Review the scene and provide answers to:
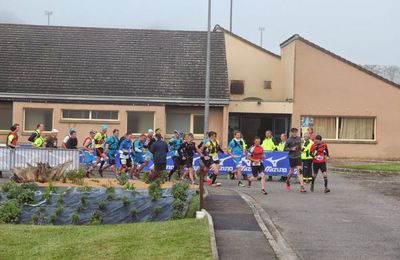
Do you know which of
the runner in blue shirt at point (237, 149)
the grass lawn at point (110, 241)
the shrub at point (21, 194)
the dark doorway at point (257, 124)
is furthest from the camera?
the dark doorway at point (257, 124)

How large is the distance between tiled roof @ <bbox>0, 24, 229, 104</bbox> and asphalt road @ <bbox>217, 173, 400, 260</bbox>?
1197 centimetres

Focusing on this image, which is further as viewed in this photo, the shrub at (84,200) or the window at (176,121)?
the window at (176,121)

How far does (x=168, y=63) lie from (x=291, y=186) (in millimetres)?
14566

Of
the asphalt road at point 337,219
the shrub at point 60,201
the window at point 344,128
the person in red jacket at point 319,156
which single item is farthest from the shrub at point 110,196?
the window at point 344,128

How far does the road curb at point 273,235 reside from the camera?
885 centimetres

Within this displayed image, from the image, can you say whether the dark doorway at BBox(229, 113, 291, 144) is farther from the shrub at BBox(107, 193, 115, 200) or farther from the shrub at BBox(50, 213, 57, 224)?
the shrub at BBox(50, 213, 57, 224)

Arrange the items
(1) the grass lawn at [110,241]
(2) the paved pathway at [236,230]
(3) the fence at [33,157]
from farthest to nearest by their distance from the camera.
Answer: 1. (3) the fence at [33,157]
2. (2) the paved pathway at [236,230]
3. (1) the grass lawn at [110,241]

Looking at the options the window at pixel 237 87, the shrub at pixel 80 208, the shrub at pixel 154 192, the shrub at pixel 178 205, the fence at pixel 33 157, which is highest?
the window at pixel 237 87

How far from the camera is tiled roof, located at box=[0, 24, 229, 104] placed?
97.5ft

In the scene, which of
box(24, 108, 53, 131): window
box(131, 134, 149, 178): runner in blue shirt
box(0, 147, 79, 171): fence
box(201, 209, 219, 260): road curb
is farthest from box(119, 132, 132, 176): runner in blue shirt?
box(24, 108, 53, 131): window

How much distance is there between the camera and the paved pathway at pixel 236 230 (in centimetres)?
879

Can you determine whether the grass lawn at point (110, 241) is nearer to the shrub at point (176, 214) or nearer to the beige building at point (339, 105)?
the shrub at point (176, 214)

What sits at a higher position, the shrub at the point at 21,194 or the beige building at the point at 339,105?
the beige building at the point at 339,105

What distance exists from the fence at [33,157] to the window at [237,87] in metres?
16.5
